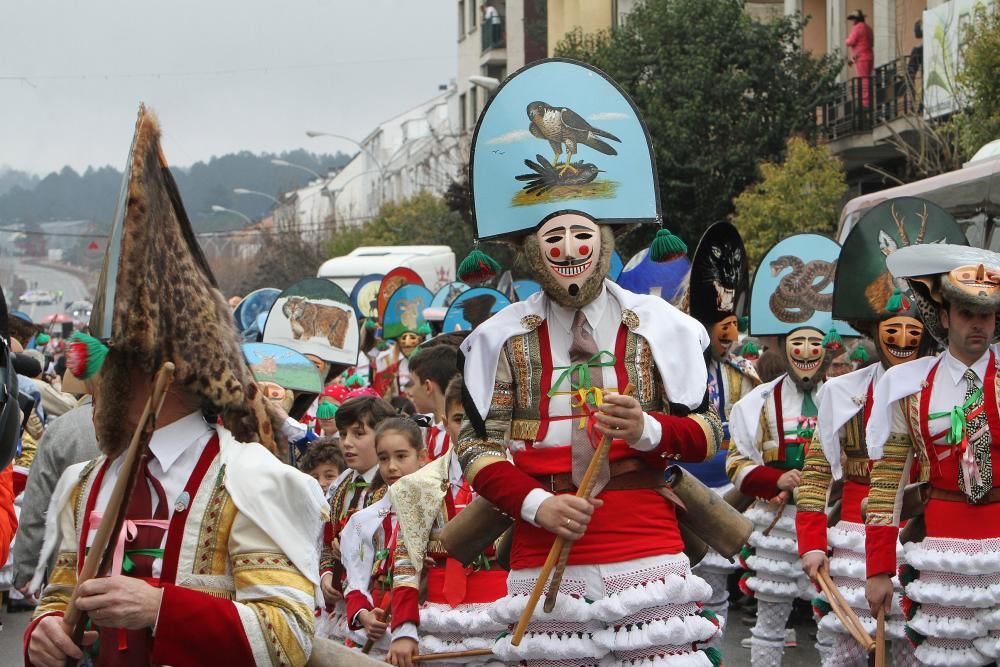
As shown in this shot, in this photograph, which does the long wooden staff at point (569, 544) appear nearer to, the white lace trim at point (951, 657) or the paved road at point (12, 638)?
the white lace trim at point (951, 657)

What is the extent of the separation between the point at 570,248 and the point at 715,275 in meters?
4.78

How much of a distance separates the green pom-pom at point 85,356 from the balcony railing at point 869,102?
89.7 ft

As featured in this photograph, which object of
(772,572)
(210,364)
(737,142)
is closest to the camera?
(210,364)

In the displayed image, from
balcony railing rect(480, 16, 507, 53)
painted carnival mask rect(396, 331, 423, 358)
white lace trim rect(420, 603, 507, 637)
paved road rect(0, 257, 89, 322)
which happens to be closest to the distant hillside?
paved road rect(0, 257, 89, 322)

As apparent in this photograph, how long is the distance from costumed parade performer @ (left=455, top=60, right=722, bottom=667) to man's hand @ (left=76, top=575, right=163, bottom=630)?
1.76 meters

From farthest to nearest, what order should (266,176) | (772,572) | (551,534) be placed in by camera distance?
(266,176) < (772,572) < (551,534)

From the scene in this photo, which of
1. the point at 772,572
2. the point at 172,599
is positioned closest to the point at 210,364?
the point at 172,599

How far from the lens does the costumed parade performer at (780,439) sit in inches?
380

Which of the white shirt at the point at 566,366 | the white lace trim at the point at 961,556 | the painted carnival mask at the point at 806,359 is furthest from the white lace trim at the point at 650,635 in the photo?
the painted carnival mask at the point at 806,359

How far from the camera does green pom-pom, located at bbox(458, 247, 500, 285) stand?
1097 cm

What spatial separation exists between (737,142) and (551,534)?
1146 inches

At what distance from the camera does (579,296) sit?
217 inches

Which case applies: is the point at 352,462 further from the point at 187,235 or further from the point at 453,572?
the point at 187,235

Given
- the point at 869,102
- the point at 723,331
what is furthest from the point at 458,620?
the point at 869,102
